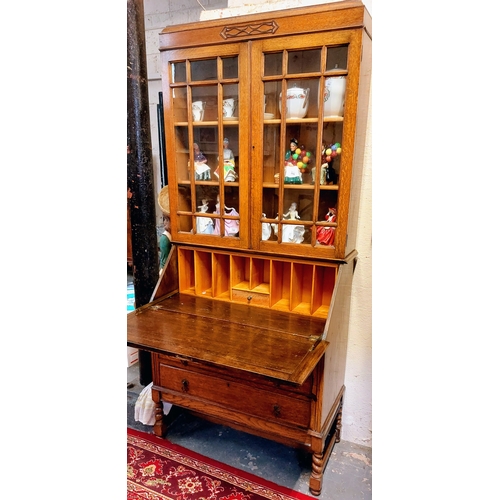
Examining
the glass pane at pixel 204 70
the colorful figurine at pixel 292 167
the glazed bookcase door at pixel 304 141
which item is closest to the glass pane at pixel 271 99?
the glazed bookcase door at pixel 304 141

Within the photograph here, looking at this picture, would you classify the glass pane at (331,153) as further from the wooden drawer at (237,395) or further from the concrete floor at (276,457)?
the concrete floor at (276,457)

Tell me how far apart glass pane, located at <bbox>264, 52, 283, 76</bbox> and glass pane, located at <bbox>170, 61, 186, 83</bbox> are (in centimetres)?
38

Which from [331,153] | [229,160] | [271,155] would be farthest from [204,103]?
[331,153]

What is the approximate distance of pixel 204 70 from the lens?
1.50m

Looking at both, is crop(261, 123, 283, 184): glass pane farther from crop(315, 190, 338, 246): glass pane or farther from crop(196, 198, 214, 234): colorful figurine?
crop(196, 198, 214, 234): colorful figurine

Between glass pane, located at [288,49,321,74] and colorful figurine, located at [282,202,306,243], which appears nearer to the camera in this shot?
glass pane, located at [288,49,321,74]

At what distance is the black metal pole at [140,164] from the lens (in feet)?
5.59

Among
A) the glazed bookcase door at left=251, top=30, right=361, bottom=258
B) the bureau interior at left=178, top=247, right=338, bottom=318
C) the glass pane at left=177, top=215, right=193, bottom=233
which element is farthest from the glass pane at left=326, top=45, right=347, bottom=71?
the glass pane at left=177, top=215, right=193, bottom=233

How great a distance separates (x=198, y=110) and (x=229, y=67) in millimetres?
228

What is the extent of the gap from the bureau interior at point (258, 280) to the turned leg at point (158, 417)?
505 millimetres

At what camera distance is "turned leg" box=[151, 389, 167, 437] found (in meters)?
1.72

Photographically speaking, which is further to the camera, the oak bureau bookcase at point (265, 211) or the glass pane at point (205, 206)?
the glass pane at point (205, 206)

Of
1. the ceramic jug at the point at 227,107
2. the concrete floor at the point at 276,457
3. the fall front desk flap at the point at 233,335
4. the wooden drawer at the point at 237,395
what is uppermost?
the ceramic jug at the point at 227,107
